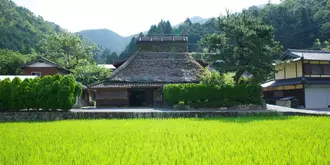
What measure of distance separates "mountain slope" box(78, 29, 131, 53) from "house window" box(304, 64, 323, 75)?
127950 mm

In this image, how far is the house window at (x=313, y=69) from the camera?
25344 millimetres

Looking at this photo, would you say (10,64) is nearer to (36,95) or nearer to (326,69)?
(36,95)

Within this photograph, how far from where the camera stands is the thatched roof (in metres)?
27.0

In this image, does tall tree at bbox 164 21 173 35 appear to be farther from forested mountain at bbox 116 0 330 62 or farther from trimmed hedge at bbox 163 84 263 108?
trimmed hedge at bbox 163 84 263 108

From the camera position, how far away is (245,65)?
2144 centimetres

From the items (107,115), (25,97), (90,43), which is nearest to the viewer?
(107,115)

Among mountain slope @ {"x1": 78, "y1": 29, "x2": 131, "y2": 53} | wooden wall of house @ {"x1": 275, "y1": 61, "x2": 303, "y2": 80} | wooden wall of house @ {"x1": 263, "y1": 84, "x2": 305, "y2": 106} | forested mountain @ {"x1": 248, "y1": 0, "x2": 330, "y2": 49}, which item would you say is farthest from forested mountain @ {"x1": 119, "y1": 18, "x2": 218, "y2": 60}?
mountain slope @ {"x1": 78, "y1": 29, "x2": 131, "y2": 53}

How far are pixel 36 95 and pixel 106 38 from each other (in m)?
146

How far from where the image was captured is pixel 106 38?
160875mm

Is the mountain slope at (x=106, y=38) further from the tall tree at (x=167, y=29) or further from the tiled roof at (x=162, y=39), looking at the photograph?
the tiled roof at (x=162, y=39)

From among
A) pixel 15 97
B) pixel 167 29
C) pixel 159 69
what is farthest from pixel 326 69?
pixel 167 29

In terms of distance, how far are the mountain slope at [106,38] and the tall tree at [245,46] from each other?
128695 mm

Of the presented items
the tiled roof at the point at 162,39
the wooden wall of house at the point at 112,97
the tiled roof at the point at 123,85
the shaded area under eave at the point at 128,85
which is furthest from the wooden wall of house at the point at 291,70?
the wooden wall of house at the point at 112,97

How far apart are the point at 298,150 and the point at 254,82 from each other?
1658 cm
